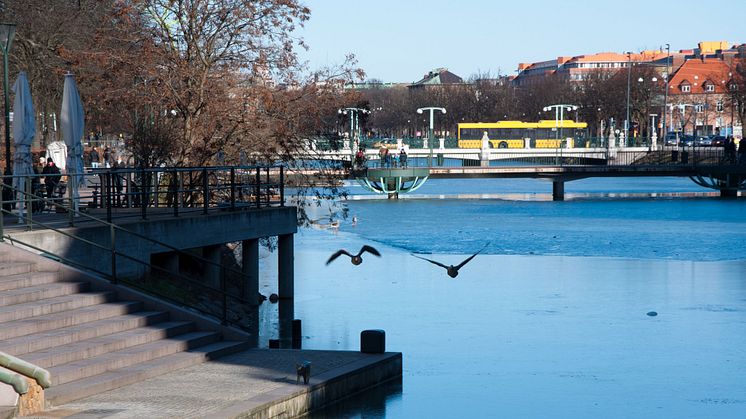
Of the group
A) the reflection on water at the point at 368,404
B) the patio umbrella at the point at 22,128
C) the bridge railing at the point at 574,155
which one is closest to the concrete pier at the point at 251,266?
the patio umbrella at the point at 22,128

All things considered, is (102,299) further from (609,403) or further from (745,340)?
(745,340)

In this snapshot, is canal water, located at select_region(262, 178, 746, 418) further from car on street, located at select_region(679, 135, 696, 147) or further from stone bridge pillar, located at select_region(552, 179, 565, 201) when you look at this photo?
car on street, located at select_region(679, 135, 696, 147)

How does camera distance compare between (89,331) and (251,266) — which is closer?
(89,331)

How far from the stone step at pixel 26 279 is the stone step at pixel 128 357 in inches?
72.6

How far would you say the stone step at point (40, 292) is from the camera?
16078 mm

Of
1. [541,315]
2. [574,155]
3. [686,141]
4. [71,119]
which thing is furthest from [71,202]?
[686,141]

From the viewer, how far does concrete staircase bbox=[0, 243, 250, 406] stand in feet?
48.2

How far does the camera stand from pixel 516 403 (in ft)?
56.3

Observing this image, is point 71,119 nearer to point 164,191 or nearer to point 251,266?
point 164,191

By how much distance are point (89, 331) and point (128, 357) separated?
71 centimetres

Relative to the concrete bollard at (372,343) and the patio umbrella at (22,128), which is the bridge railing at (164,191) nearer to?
the patio umbrella at (22,128)

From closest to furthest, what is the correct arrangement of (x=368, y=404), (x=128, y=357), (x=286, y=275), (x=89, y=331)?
(x=128, y=357) → (x=89, y=331) → (x=368, y=404) → (x=286, y=275)

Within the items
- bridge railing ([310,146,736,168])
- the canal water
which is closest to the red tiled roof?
bridge railing ([310,146,736,168])

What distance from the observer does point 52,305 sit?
1619 centimetres
